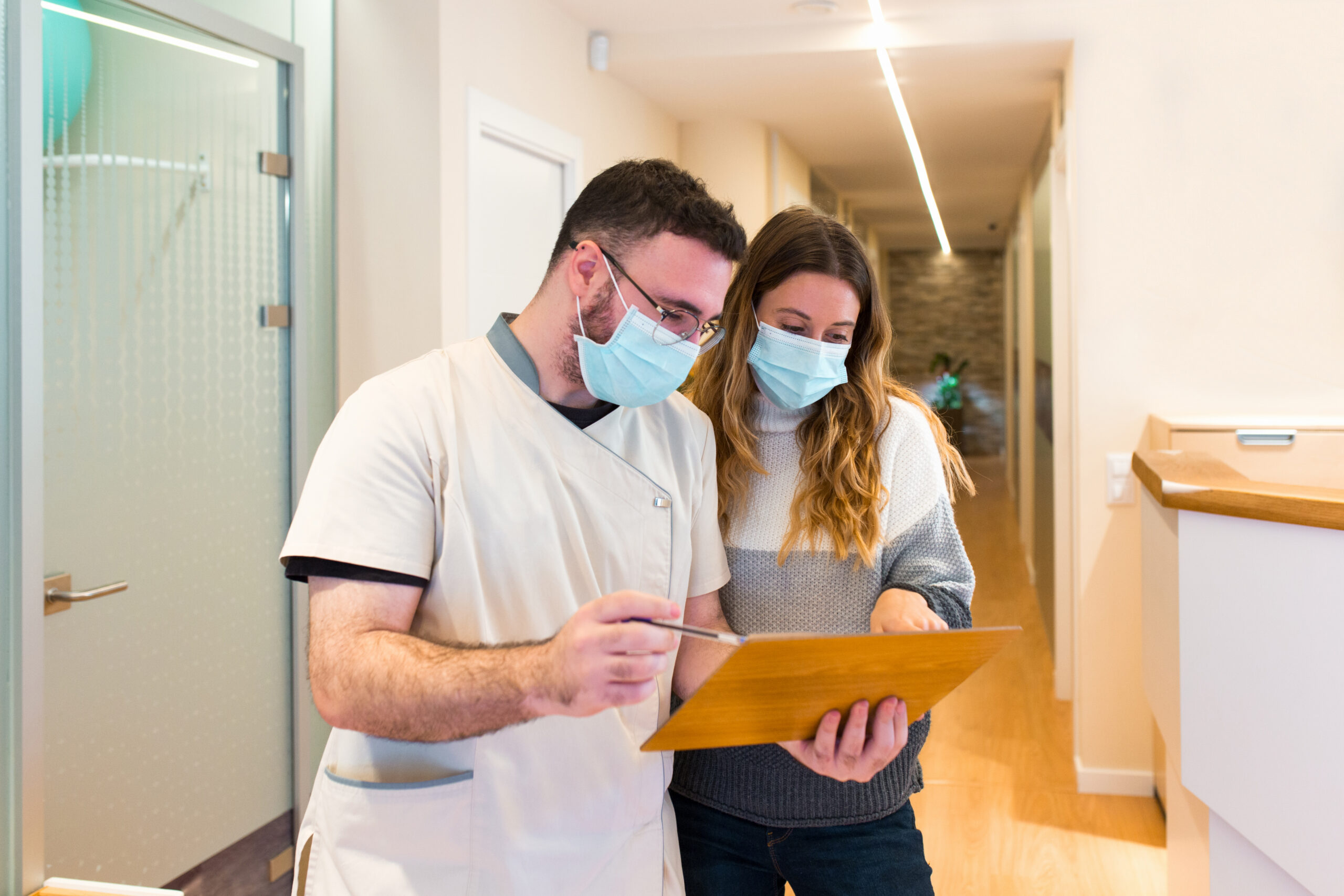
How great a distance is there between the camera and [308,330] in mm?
2820

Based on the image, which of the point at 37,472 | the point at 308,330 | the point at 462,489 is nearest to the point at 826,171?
the point at 308,330

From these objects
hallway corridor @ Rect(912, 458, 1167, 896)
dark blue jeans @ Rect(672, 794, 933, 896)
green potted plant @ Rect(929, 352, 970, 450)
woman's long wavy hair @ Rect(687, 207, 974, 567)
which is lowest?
hallway corridor @ Rect(912, 458, 1167, 896)

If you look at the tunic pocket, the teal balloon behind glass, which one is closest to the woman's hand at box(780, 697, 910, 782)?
the tunic pocket

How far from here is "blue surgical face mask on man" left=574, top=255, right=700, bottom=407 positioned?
1.23 m

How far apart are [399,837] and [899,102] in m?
3.83

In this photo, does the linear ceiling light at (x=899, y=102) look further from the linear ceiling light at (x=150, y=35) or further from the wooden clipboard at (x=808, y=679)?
the wooden clipboard at (x=808, y=679)

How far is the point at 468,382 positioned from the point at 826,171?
5659mm

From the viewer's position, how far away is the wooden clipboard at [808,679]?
0.89 m

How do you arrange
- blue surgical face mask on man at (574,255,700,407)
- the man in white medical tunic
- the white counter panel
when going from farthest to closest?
the white counter panel, blue surgical face mask on man at (574,255,700,407), the man in white medical tunic

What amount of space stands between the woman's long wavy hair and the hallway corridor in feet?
5.63

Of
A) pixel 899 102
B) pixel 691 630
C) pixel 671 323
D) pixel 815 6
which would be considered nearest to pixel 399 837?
pixel 691 630

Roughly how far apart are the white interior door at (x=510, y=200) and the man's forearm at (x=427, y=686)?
1.99 m

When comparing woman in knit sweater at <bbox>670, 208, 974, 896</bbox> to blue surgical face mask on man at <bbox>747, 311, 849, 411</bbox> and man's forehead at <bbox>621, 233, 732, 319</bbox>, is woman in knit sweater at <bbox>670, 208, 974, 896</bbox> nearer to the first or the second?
blue surgical face mask on man at <bbox>747, 311, 849, 411</bbox>

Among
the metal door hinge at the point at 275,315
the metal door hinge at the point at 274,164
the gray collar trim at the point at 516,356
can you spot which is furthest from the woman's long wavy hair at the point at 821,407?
the metal door hinge at the point at 274,164
